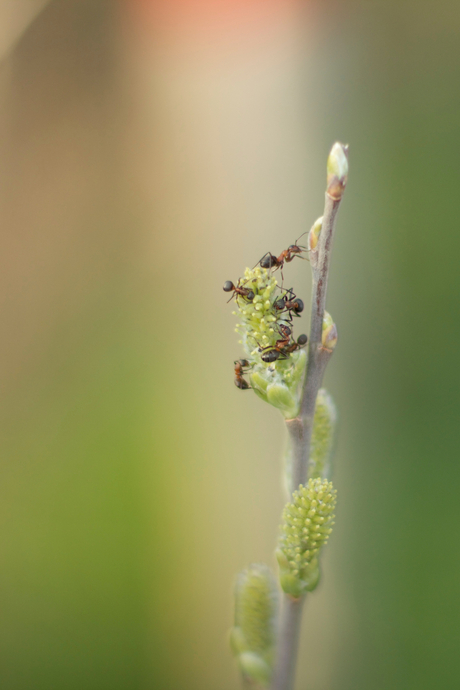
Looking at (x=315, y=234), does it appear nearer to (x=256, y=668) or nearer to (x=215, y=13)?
(x=256, y=668)

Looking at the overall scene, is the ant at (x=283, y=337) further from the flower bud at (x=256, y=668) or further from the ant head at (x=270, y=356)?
the flower bud at (x=256, y=668)

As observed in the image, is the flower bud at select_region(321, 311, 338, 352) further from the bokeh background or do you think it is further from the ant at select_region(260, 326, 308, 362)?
the bokeh background

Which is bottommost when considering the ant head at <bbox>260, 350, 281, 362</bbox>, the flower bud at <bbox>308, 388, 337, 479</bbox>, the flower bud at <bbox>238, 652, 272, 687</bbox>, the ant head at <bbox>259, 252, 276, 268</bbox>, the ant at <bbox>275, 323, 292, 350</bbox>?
the flower bud at <bbox>238, 652, 272, 687</bbox>

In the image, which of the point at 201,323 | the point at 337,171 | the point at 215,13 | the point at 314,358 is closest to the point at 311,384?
the point at 314,358

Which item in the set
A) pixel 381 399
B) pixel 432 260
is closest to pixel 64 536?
pixel 381 399

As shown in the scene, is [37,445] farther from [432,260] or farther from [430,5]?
[430,5]

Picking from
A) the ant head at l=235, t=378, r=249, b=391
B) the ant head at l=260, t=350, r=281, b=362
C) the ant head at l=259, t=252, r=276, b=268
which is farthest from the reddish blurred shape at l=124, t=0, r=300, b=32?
the ant head at l=260, t=350, r=281, b=362

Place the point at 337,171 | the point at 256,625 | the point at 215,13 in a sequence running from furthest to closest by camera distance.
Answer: the point at 215,13 → the point at 256,625 → the point at 337,171
